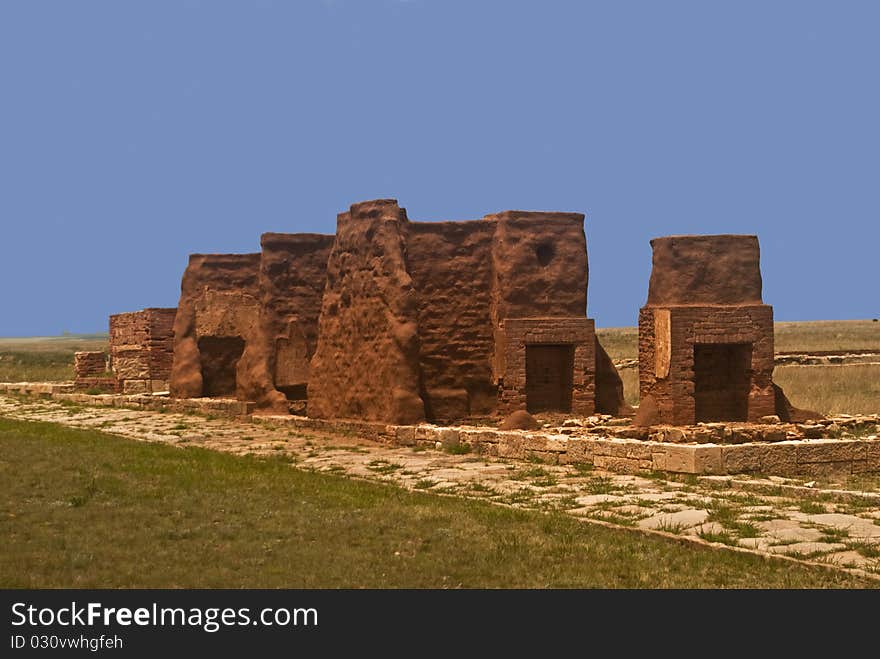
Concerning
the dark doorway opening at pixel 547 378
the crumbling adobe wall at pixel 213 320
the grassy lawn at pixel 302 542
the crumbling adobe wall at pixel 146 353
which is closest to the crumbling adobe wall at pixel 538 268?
the dark doorway opening at pixel 547 378

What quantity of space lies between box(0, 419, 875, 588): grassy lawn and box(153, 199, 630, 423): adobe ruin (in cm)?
704

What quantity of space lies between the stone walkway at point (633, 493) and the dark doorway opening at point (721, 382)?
16.9 ft

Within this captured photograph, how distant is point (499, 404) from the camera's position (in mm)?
21344

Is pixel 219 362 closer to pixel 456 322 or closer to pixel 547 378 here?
pixel 456 322

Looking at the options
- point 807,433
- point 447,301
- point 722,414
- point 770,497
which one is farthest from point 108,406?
point 770,497

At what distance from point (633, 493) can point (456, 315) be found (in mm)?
8996

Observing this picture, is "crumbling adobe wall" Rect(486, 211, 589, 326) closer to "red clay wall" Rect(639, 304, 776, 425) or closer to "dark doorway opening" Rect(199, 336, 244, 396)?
"red clay wall" Rect(639, 304, 776, 425)

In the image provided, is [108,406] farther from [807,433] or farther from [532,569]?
[532,569]

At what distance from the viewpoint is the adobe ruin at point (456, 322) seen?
21062mm

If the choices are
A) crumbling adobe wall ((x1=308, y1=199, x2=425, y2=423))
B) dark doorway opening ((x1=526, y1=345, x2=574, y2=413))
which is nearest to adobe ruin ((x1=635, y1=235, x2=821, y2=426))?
dark doorway opening ((x1=526, y1=345, x2=574, y2=413))

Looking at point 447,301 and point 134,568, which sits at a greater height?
point 447,301

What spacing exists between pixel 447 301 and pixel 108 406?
438 inches

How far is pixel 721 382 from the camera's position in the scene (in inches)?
830
